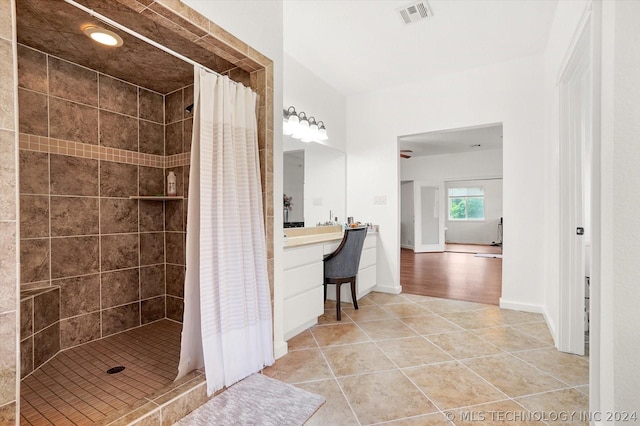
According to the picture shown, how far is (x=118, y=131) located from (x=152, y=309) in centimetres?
164

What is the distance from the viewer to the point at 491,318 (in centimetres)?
293

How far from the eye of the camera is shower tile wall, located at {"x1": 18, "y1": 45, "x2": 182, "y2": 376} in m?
2.12

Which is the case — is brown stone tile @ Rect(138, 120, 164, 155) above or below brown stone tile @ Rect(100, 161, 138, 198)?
above

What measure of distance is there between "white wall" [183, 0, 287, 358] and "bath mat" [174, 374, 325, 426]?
392mm

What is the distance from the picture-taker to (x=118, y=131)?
2619 mm

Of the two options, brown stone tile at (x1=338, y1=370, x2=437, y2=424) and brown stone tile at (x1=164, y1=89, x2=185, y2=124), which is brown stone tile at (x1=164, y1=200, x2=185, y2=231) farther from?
brown stone tile at (x1=338, y1=370, x2=437, y2=424)

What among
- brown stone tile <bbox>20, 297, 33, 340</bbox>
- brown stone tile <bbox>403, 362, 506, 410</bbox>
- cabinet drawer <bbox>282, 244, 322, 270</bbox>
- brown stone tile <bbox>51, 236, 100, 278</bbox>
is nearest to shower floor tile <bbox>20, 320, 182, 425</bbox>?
brown stone tile <bbox>20, 297, 33, 340</bbox>

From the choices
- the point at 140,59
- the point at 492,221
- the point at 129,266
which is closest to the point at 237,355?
the point at 129,266

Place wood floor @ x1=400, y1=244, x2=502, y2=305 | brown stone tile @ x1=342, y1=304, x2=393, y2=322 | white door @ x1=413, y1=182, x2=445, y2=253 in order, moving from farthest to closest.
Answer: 1. white door @ x1=413, y1=182, x2=445, y2=253
2. wood floor @ x1=400, y1=244, x2=502, y2=305
3. brown stone tile @ x1=342, y1=304, x2=393, y2=322

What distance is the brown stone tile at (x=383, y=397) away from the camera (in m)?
1.57

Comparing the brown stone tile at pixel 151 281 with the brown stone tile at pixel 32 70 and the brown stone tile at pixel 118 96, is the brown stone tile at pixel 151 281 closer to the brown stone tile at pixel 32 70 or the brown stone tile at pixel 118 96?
the brown stone tile at pixel 118 96

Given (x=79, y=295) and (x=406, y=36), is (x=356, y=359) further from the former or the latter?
(x=406, y=36)

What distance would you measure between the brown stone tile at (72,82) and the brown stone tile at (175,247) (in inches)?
49.4

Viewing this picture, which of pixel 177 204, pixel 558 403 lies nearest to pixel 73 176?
pixel 177 204
